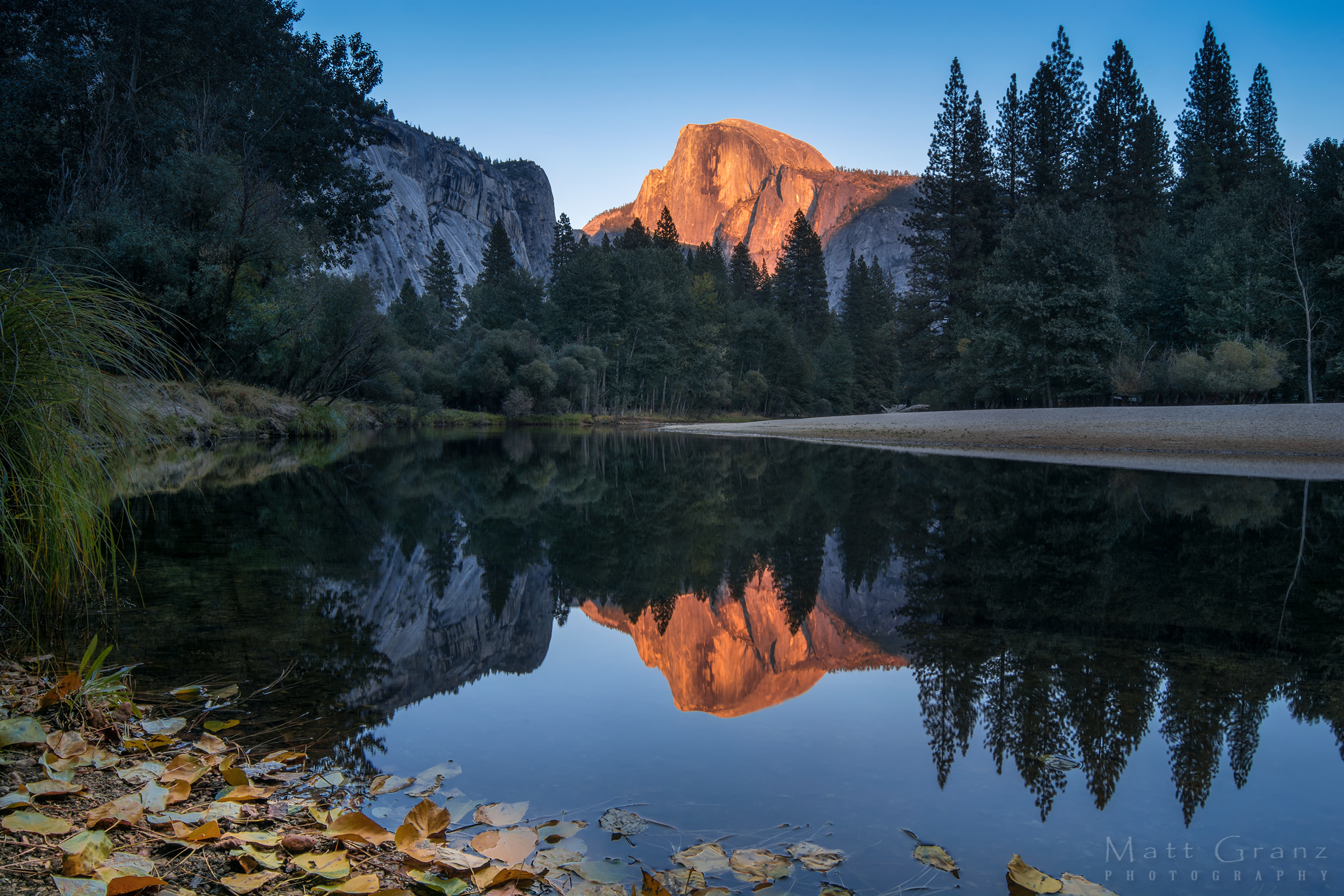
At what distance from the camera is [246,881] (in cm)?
162

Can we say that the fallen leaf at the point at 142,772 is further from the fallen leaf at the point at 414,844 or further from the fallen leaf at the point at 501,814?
the fallen leaf at the point at 501,814

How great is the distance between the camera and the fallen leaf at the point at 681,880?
1.82m

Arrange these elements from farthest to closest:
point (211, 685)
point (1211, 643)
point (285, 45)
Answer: point (285, 45), point (1211, 643), point (211, 685)

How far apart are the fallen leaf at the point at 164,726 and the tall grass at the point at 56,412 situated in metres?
0.86

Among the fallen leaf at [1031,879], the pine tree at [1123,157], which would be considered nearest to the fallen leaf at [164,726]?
the fallen leaf at [1031,879]

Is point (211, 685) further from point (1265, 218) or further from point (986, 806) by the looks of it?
point (1265, 218)

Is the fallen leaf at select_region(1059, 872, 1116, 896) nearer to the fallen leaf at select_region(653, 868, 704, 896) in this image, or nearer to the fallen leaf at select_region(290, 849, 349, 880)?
the fallen leaf at select_region(653, 868, 704, 896)

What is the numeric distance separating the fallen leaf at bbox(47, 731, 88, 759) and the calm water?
0.53 metres

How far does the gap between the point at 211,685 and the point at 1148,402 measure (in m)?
30.1

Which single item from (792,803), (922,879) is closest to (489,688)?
(792,803)

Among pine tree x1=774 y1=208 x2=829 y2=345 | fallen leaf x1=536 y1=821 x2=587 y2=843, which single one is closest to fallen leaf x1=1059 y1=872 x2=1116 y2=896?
fallen leaf x1=536 y1=821 x2=587 y2=843

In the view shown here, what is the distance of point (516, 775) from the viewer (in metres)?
2.48

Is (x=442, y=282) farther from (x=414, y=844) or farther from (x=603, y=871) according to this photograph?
(x=603, y=871)

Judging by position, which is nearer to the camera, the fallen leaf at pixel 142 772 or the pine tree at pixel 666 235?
the fallen leaf at pixel 142 772
